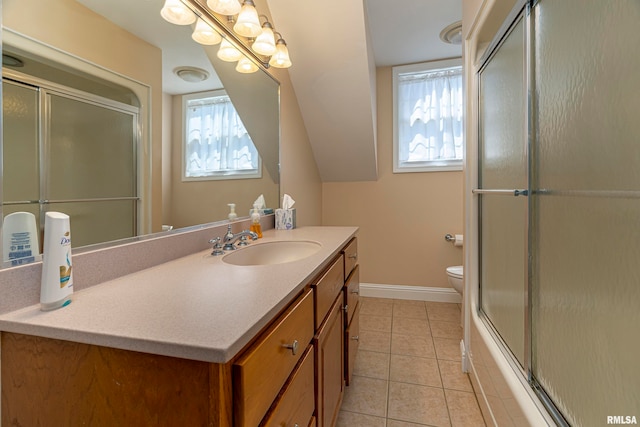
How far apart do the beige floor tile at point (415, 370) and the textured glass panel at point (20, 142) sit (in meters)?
1.80

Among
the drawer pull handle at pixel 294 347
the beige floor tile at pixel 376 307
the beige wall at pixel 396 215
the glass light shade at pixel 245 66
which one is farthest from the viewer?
the beige wall at pixel 396 215

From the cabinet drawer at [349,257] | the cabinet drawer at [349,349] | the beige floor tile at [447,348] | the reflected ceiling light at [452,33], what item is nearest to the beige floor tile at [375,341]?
the beige floor tile at [447,348]

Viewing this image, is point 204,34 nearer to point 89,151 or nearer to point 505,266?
point 89,151

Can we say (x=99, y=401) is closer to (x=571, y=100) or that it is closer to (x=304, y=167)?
(x=571, y=100)

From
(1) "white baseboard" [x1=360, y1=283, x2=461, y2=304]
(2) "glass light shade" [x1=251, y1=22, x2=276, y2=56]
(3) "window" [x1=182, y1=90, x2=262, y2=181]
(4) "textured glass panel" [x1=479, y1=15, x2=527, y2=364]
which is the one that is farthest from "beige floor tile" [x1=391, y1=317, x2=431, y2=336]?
(2) "glass light shade" [x1=251, y1=22, x2=276, y2=56]

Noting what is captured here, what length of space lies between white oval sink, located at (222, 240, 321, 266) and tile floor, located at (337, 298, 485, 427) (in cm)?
80

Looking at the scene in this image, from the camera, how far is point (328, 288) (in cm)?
111

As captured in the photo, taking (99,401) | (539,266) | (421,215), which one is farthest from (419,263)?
(99,401)

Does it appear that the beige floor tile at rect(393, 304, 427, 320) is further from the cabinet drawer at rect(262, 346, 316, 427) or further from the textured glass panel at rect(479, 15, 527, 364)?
the cabinet drawer at rect(262, 346, 316, 427)

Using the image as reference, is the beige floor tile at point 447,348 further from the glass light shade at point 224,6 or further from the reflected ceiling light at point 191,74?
the glass light shade at point 224,6

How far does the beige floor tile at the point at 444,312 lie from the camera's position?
97.0 inches

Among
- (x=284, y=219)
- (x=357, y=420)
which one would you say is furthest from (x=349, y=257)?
(x=357, y=420)

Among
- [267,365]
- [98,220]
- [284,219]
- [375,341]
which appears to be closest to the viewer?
[267,365]

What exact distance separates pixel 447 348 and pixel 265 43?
2.21 metres
